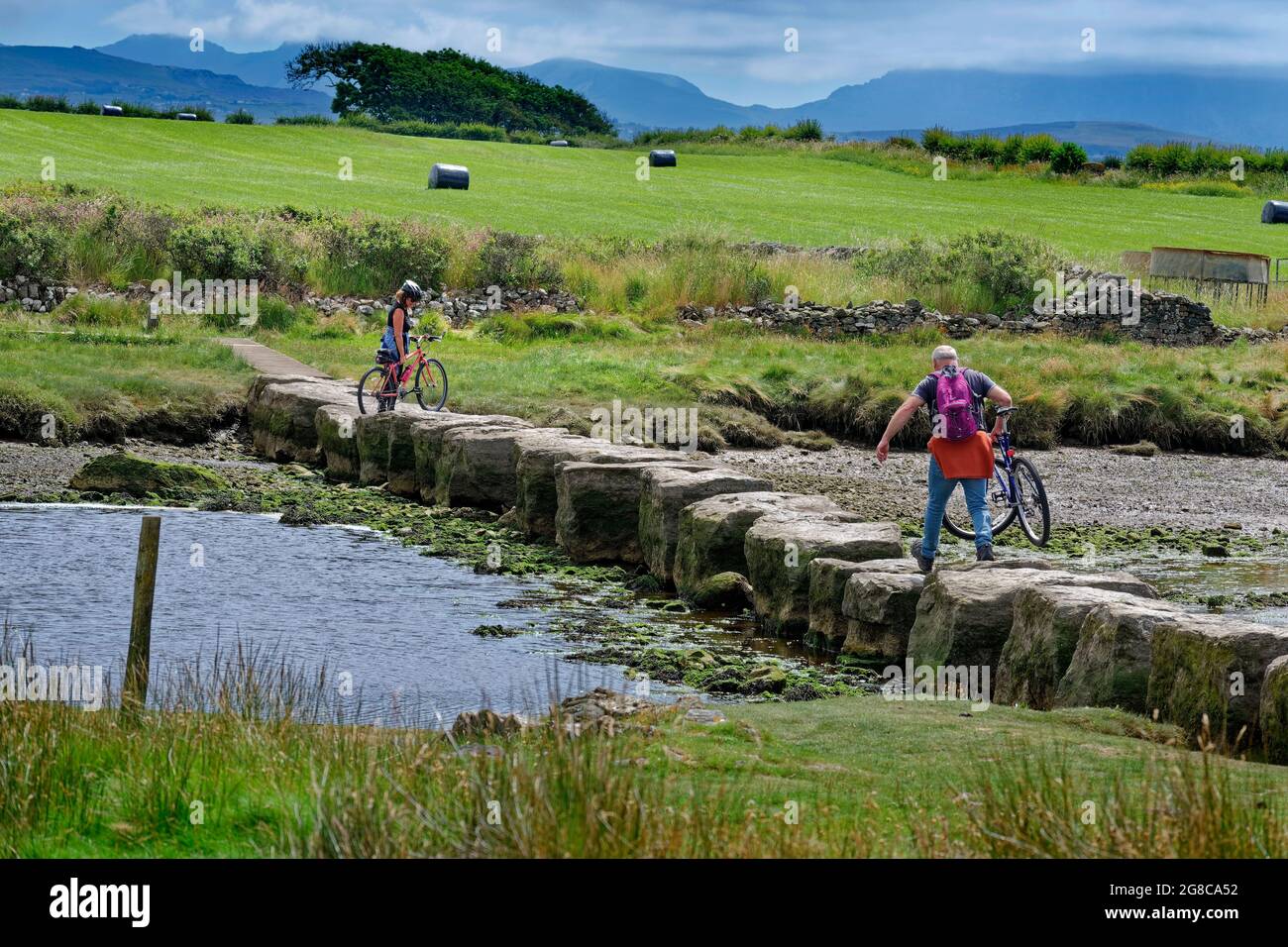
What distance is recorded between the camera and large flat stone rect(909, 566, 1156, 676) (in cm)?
1120

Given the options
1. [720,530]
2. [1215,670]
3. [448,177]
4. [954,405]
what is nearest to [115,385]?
[720,530]

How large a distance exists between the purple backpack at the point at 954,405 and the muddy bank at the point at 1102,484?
624 cm

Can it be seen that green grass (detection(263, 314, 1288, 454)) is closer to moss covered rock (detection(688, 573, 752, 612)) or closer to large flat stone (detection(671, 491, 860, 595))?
large flat stone (detection(671, 491, 860, 595))

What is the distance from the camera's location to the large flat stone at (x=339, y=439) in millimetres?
22047

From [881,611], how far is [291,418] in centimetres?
1284

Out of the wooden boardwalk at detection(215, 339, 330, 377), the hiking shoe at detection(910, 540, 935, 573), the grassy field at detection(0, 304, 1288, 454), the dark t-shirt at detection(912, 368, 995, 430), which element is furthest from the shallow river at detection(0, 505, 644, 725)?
the wooden boardwalk at detection(215, 339, 330, 377)

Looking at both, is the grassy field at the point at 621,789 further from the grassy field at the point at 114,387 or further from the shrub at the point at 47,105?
the shrub at the point at 47,105

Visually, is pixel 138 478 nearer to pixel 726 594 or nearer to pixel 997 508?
pixel 726 594

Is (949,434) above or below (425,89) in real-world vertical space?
below

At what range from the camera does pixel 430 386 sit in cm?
2352

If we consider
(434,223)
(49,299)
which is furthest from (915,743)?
(434,223)

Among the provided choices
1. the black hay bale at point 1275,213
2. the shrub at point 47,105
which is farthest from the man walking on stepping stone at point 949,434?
the shrub at point 47,105

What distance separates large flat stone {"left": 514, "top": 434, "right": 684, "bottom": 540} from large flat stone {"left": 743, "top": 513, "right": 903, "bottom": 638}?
3794mm

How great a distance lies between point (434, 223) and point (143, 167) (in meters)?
17.5
